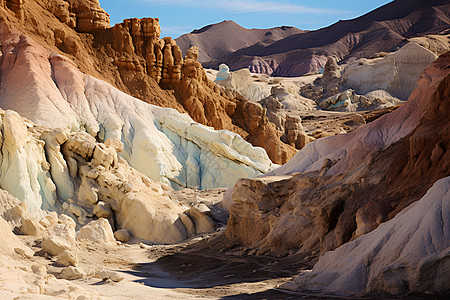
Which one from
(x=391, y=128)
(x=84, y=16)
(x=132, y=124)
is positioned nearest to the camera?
(x=391, y=128)

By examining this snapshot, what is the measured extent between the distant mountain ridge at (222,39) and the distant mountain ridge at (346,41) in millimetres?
970

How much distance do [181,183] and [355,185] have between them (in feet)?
61.1

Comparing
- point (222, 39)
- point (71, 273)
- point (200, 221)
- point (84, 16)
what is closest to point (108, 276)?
point (71, 273)

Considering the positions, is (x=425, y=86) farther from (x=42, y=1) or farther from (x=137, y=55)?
(x=42, y=1)

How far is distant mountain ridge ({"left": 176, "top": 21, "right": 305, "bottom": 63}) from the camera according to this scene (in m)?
166

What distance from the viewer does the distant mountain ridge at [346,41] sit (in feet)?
449

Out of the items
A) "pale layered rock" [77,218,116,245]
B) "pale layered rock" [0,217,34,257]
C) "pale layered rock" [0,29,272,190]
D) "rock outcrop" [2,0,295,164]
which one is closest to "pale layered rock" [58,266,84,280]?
"pale layered rock" [0,217,34,257]

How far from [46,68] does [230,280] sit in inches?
1009

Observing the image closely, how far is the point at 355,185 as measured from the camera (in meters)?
16.9

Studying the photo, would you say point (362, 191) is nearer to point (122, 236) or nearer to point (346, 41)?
point (122, 236)

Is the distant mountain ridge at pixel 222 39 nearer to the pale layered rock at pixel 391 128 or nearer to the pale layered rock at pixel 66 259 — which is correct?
the pale layered rock at pixel 391 128

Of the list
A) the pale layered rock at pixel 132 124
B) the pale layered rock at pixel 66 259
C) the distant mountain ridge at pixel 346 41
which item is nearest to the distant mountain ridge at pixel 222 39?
the distant mountain ridge at pixel 346 41

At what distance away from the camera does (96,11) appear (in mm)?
43938

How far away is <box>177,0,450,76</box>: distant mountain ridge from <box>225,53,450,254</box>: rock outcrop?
110744mm
